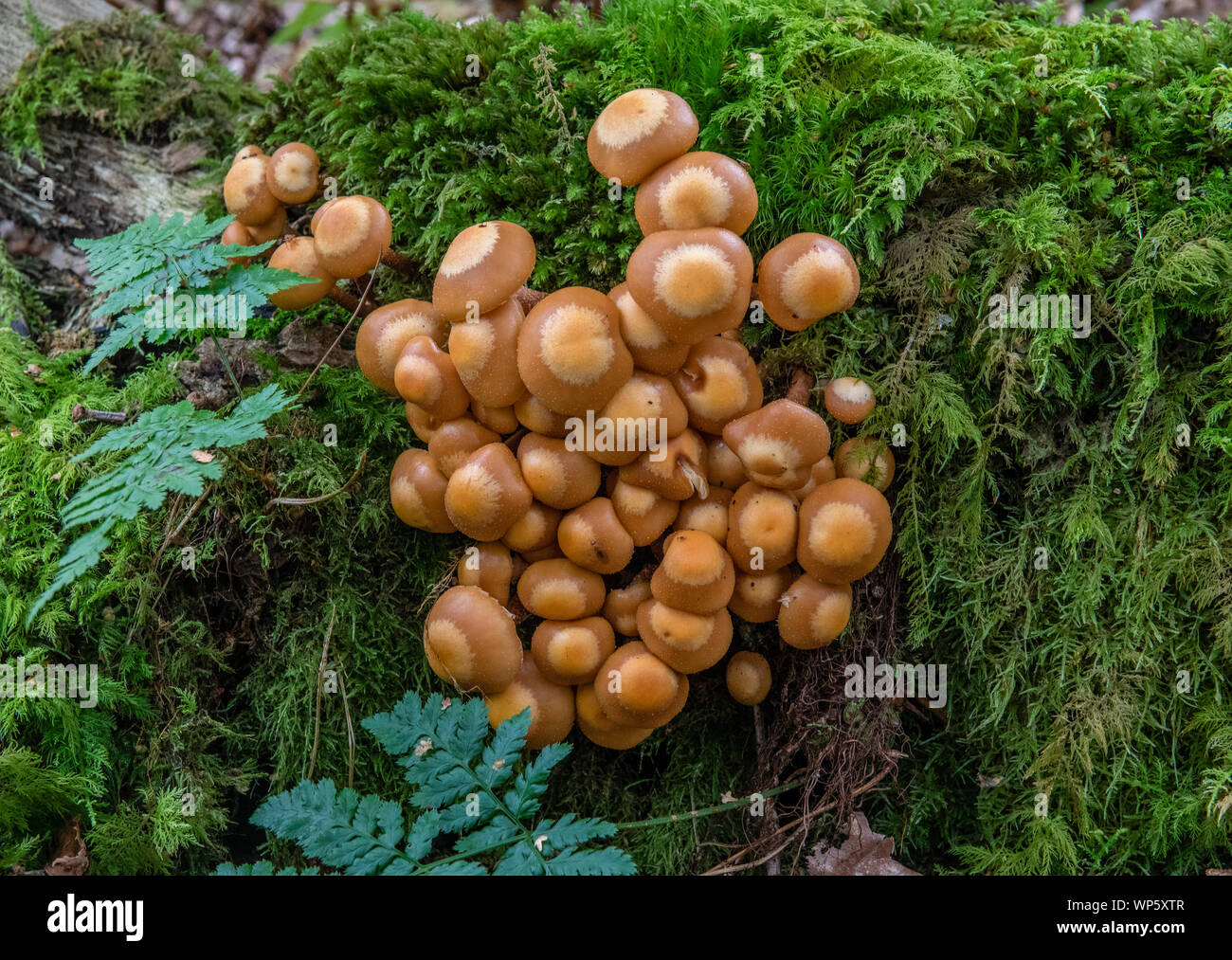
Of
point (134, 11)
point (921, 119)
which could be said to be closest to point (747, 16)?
point (921, 119)

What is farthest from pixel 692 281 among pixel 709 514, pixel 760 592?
pixel 760 592

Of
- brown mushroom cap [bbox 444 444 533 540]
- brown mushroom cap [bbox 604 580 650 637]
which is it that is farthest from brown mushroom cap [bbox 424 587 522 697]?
brown mushroom cap [bbox 604 580 650 637]

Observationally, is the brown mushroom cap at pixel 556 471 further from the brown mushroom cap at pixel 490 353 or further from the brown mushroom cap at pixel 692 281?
the brown mushroom cap at pixel 692 281

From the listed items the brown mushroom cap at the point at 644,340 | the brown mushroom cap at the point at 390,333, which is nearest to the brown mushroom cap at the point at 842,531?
the brown mushroom cap at the point at 644,340

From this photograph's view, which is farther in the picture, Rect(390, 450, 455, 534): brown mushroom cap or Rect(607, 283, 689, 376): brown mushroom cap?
Rect(390, 450, 455, 534): brown mushroom cap

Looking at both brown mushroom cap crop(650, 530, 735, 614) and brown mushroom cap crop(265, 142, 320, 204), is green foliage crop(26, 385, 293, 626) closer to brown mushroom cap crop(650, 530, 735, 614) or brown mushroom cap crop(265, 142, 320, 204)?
brown mushroom cap crop(265, 142, 320, 204)

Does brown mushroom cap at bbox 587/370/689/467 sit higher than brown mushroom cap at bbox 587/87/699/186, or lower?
lower

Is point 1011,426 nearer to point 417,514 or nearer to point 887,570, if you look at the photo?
point 887,570

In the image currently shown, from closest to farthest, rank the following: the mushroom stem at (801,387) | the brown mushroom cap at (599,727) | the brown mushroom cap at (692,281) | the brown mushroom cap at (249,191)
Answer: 1. the brown mushroom cap at (692,281)
2. the brown mushroom cap at (599,727)
3. the mushroom stem at (801,387)
4. the brown mushroom cap at (249,191)
